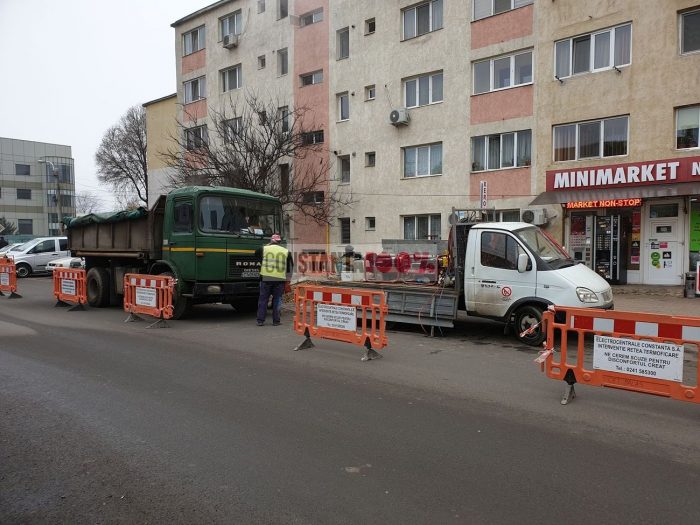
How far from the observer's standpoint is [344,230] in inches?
1001

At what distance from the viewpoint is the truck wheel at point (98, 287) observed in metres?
13.5

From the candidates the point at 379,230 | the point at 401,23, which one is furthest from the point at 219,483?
the point at 401,23

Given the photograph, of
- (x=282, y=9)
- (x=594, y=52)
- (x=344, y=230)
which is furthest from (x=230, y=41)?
(x=594, y=52)

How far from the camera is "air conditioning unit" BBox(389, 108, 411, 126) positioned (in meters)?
21.8

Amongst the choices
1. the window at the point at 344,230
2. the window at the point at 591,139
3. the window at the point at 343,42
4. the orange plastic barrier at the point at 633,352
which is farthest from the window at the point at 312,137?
the orange plastic barrier at the point at 633,352

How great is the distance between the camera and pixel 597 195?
1631cm

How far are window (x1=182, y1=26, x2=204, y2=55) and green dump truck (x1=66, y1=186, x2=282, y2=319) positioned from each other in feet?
75.4

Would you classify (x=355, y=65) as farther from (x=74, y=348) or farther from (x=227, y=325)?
(x=74, y=348)

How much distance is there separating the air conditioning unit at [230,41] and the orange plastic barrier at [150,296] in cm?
2199

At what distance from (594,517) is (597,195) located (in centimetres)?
1496

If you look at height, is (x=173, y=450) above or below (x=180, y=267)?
below

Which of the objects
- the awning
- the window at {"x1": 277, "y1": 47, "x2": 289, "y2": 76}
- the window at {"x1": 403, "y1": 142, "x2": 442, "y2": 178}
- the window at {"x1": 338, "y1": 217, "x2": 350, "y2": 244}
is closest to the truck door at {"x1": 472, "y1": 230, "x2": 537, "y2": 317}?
the awning

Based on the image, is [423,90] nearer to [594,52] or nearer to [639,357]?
[594,52]

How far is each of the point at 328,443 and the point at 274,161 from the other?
21487 millimetres
